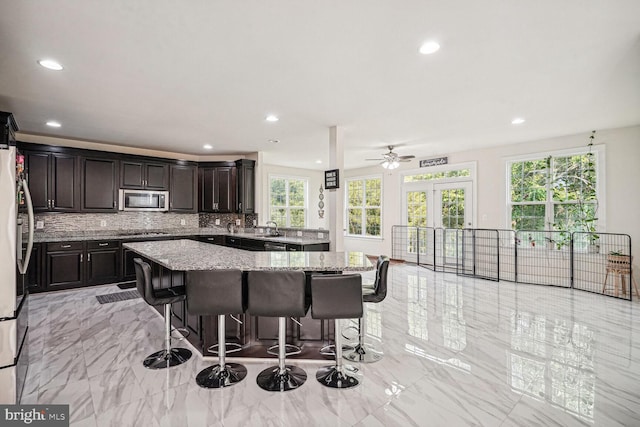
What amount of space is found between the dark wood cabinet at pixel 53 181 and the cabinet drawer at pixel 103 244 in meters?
0.67

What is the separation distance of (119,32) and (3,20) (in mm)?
724

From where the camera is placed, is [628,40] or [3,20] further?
[628,40]

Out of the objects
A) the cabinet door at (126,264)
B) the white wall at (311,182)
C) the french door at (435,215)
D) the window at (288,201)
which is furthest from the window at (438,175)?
the cabinet door at (126,264)

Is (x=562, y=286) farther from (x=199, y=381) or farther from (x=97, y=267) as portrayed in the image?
(x=97, y=267)

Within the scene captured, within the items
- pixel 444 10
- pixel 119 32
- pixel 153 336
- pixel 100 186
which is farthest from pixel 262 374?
pixel 100 186

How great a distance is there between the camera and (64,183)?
5328 mm

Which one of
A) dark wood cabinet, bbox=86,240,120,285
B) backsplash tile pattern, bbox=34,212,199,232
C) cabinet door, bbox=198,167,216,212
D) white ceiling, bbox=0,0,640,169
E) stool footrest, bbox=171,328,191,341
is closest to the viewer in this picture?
white ceiling, bbox=0,0,640,169

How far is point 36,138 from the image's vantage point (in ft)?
17.2

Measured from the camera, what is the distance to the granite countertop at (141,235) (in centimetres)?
510

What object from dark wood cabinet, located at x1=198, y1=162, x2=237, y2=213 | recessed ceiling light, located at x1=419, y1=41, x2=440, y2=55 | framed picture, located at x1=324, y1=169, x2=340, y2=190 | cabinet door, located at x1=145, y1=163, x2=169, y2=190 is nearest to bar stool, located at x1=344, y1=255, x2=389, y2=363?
recessed ceiling light, located at x1=419, y1=41, x2=440, y2=55

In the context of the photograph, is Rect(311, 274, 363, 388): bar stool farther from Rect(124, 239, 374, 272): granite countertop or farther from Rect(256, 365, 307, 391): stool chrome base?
Rect(256, 365, 307, 391): stool chrome base

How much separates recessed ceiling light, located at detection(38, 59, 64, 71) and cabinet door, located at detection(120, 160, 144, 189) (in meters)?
3.32

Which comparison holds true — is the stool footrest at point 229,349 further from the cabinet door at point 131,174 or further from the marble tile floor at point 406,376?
the cabinet door at point 131,174

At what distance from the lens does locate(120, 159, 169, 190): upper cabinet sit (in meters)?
5.93
